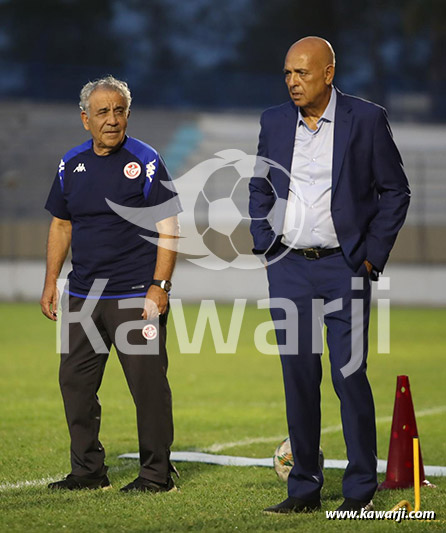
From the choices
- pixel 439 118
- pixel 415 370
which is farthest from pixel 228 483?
pixel 439 118

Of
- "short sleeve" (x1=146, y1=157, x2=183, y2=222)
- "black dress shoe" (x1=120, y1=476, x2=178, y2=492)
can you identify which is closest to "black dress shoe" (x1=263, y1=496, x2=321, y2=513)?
"black dress shoe" (x1=120, y1=476, x2=178, y2=492)

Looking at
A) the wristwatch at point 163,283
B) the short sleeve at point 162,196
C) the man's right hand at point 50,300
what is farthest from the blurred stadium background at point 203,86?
the wristwatch at point 163,283

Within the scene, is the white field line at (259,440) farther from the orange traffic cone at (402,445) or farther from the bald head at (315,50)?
the bald head at (315,50)

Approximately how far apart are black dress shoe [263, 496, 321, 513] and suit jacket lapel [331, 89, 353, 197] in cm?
146

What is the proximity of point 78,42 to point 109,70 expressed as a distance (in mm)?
2763

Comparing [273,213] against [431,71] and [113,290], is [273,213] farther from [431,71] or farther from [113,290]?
[431,71]

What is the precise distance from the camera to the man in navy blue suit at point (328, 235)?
17.5 feet

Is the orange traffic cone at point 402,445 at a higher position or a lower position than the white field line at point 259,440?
higher

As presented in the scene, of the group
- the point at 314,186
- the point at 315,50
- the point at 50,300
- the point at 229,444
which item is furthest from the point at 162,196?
the point at 229,444

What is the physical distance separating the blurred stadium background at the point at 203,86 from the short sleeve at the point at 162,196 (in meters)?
16.5

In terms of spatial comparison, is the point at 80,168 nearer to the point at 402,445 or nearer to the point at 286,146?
the point at 286,146

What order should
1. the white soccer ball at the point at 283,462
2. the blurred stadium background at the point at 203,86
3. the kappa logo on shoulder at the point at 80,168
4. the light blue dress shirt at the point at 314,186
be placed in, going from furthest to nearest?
the blurred stadium background at the point at 203,86 → the white soccer ball at the point at 283,462 → the kappa logo on shoulder at the point at 80,168 → the light blue dress shirt at the point at 314,186

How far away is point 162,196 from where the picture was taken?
19.9 feet

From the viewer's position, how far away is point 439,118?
37.6m
